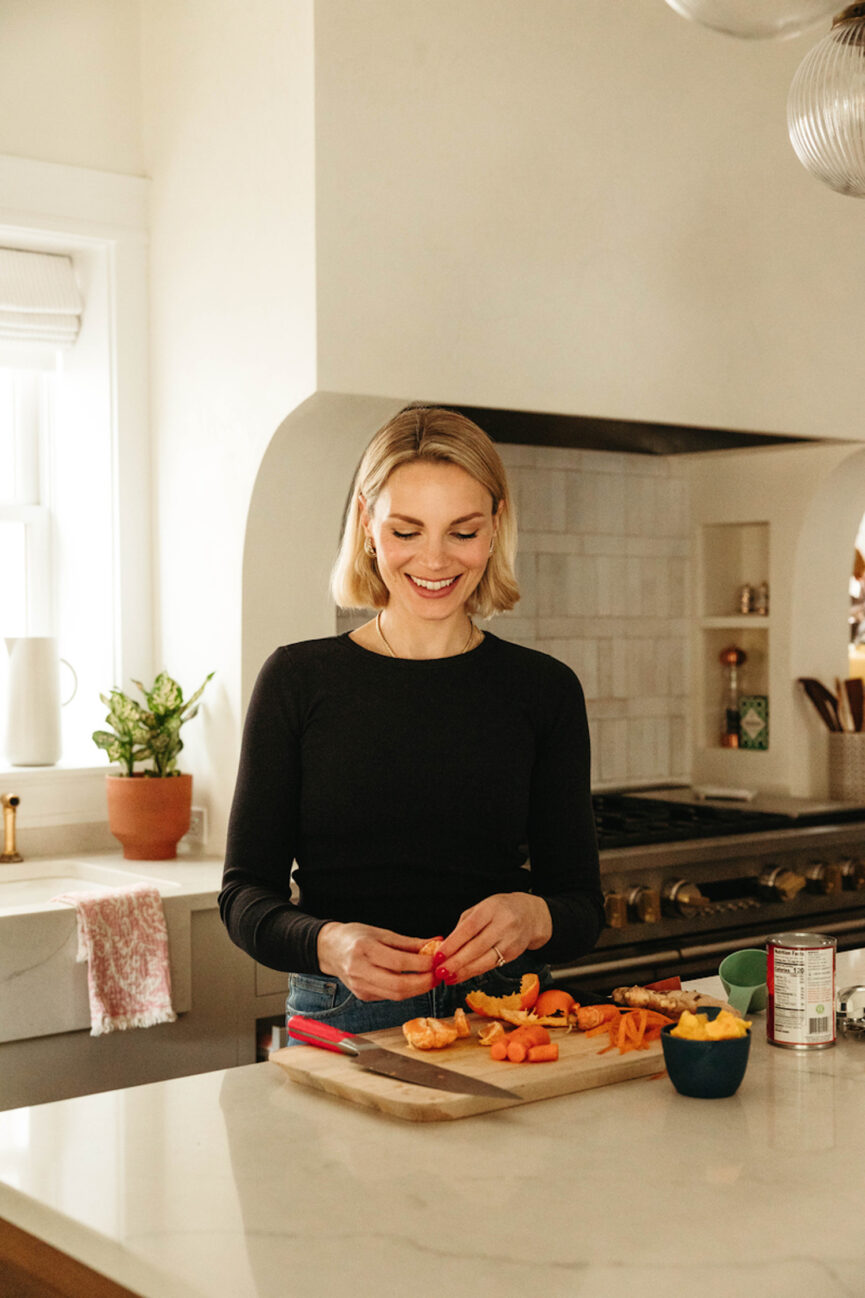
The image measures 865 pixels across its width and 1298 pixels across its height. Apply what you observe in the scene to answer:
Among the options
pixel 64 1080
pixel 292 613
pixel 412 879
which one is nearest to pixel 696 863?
pixel 292 613

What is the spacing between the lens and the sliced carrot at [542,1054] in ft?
5.07

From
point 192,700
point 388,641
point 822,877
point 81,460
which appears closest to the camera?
point 388,641

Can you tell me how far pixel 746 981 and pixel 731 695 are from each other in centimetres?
256

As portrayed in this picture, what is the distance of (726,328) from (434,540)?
198 cm

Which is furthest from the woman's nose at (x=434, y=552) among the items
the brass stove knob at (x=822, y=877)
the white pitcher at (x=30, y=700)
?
the brass stove knob at (x=822, y=877)

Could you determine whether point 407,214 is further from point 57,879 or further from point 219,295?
point 57,879

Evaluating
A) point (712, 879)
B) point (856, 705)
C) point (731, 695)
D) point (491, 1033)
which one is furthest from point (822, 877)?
point (491, 1033)

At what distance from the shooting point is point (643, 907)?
3.40 metres

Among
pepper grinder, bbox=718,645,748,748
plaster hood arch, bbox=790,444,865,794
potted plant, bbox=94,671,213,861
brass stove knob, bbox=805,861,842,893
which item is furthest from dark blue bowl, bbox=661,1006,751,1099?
pepper grinder, bbox=718,645,748,748

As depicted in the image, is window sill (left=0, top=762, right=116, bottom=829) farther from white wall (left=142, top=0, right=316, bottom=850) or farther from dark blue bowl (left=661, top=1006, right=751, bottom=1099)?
dark blue bowl (left=661, top=1006, right=751, bottom=1099)

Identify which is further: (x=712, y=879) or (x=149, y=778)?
(x=712, y=879)

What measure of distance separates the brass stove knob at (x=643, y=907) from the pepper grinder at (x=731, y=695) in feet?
3.43

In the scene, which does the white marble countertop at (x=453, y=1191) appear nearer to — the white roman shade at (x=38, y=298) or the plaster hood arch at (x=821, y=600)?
the white roman shade at (x=38, y=298)

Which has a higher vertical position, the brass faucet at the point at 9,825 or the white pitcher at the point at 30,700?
the white pitcher at the point at 30,700
